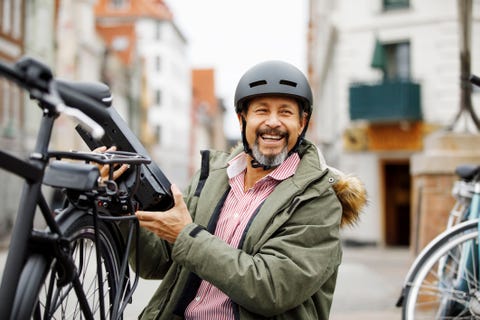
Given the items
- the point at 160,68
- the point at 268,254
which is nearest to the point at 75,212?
the point at 268,254

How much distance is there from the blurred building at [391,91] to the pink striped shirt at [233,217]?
52.2 feet

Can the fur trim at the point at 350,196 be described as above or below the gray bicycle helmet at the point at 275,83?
below

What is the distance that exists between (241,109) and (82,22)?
106 feet

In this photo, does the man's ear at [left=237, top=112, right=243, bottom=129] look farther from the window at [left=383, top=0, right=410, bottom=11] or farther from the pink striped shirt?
the window at [left=383, top=0, right=410, bottom=11]

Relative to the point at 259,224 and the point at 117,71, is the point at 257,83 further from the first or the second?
the point at 117,71

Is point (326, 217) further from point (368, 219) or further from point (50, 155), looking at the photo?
point (368, 219)

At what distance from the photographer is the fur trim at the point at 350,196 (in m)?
2.57

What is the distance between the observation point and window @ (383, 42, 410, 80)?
19203 mm

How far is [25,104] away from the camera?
22250 mm

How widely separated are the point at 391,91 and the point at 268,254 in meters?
16.9

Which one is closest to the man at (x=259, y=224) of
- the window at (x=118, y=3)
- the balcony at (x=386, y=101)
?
the balcony at (x=386, y=101)

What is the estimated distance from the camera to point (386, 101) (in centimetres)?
1850

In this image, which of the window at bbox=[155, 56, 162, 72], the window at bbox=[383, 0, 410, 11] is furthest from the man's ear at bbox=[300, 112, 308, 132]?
the window at bbox=[155, 56, 162, 72]

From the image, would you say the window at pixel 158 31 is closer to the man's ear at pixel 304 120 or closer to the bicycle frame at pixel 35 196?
the man's ear at pixel 304 120
